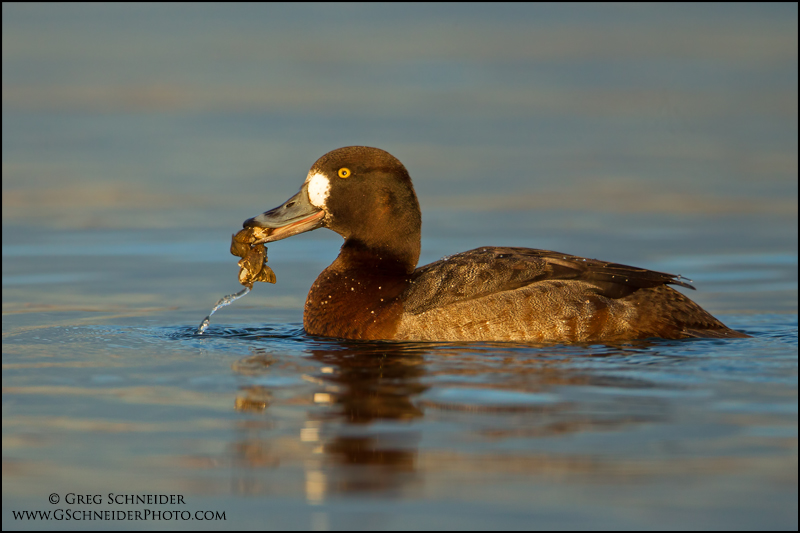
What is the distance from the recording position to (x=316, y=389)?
5.74 meters

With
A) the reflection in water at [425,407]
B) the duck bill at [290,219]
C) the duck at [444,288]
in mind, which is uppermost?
the duck bill at [290,219]

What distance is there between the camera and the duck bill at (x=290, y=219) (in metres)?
7.47

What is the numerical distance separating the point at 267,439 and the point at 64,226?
7337 mm

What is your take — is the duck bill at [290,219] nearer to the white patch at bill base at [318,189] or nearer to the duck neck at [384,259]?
the white patch at bill base at [318,189]

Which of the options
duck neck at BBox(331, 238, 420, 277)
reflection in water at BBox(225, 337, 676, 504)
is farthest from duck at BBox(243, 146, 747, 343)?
reflection in water at BBox(225, 337, 676, 504)

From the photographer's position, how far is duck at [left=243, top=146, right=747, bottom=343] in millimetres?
6820

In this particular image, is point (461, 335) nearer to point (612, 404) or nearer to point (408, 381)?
point (408, 381)

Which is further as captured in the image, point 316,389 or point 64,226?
point 64,226

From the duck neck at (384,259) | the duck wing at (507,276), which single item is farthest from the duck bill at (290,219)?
the duck wing at (507,276)

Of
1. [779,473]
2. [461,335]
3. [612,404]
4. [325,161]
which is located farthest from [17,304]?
[779,473]

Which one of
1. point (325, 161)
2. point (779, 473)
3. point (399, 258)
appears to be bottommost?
point (779, 473)

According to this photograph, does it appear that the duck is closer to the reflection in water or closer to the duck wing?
the duck wing

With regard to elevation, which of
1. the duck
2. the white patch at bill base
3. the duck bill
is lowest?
the duck

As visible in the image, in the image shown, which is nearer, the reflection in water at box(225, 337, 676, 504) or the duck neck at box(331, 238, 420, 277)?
the reflection in water at box(225, 337, 676, 504)
